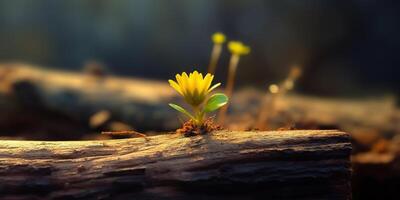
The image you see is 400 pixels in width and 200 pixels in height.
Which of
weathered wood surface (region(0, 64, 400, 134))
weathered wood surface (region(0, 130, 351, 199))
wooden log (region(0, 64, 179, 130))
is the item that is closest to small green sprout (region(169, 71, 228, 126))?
weathered wood surface (region(0, 130, 351, 199))

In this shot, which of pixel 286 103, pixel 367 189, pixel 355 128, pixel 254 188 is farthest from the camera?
pixel 286 103

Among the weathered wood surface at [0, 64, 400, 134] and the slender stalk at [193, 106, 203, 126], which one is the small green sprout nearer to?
the slender stalk at [193, 106, 203, 126]

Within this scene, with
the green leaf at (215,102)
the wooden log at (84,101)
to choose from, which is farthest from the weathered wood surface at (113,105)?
the green leaf at (215,102)

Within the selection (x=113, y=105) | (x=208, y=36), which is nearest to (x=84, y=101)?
(x=113, y=105)

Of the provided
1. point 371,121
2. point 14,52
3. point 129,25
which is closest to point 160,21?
point 129,25

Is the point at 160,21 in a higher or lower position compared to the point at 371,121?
higher

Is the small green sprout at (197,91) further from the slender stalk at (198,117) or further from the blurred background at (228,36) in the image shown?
the blurred background at (228,36)

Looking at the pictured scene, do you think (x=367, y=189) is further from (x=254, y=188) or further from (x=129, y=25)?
(x=129, y=25)

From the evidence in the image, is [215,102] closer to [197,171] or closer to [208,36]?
[197,171]
